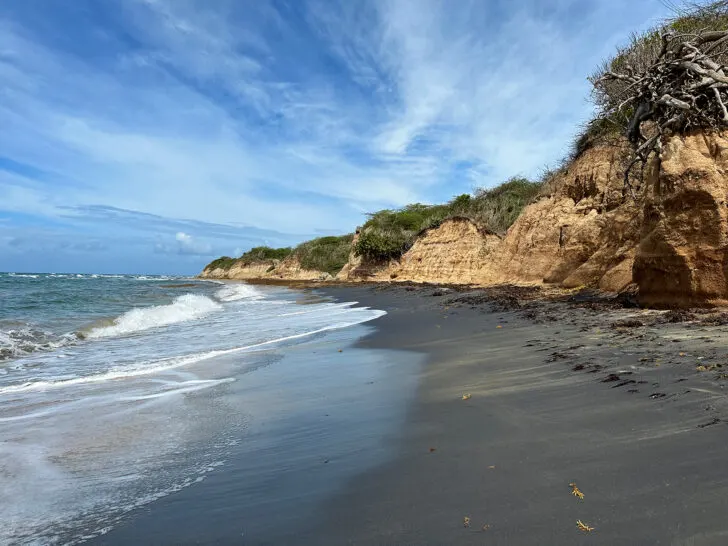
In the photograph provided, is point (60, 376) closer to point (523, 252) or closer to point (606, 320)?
point (606, 320)

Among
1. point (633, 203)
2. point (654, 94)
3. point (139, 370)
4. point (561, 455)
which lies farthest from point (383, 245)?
point (561, 455)

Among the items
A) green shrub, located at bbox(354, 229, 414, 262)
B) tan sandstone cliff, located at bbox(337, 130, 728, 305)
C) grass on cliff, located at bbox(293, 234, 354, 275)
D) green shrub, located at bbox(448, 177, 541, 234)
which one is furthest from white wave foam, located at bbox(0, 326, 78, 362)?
grass on cliff, located at bbox(293, 234, 354, 275)

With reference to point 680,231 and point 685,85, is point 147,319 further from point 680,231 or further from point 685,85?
point 685,85

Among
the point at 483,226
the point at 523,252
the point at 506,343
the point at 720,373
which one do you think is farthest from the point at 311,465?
the point at 483,226

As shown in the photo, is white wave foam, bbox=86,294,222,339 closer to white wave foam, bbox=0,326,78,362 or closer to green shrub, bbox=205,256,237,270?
white wave foam, bbox=0,326,78,362

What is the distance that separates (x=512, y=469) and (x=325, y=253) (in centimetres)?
4876

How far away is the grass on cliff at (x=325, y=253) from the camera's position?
156ft

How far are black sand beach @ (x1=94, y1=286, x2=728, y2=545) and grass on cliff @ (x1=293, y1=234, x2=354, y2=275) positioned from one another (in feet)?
137

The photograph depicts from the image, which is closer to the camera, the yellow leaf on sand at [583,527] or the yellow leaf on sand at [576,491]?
the yellow leaf on sand at [583,527]

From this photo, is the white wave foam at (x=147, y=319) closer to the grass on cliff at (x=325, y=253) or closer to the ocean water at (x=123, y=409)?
the ocean water at (x=123, y=409)

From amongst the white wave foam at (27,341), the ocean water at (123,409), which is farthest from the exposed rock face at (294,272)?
the ocean water at (123,409)

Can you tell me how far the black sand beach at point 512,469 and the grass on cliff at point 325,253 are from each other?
1649 inches

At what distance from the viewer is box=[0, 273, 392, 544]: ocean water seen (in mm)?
2719

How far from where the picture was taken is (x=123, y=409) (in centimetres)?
463
